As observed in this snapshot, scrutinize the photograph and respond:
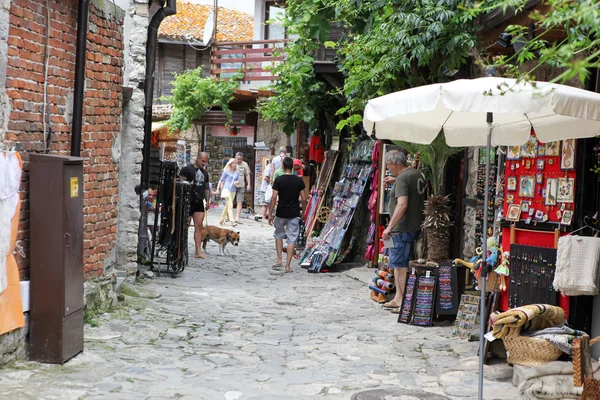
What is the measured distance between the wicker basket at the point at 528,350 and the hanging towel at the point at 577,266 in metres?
0.59

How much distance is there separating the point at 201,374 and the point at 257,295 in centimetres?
467

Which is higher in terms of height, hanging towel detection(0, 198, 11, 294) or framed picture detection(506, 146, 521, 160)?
framed picture detection(506, 146, 521, 160)

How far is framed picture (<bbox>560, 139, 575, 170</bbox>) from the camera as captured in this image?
22.5 feet

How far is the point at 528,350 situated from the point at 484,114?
7.16 feet

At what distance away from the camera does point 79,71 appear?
25.8 feet

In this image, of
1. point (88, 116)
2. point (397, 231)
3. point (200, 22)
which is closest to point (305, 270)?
point (397, 231)

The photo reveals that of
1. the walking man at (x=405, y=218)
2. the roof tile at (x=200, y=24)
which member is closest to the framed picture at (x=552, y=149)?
the walking man at (x=405, y=218)

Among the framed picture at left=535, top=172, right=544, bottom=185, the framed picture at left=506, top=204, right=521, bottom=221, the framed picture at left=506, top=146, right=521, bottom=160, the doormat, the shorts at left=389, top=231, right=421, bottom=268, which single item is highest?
the framed picture at left=506, top=146, right=521, bottom=160

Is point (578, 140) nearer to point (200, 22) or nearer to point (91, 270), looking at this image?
point (91, 270)

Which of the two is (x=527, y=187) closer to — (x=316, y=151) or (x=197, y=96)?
(x=316, y=151)

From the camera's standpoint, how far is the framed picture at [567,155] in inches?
270

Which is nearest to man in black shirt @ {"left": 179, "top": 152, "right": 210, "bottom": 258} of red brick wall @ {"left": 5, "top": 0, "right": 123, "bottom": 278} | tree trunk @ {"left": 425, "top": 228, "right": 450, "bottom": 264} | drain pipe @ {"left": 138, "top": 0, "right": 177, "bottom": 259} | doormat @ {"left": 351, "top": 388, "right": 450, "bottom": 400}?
drain pipe @ {"left": 138, "top": 0, "right": 177, "bottom": 259}

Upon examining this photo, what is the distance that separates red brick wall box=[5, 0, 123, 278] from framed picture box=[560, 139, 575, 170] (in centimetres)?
448

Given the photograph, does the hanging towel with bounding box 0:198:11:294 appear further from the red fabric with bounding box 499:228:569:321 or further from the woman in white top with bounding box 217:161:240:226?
the woman in white top with bounding box 217:161:240:226
